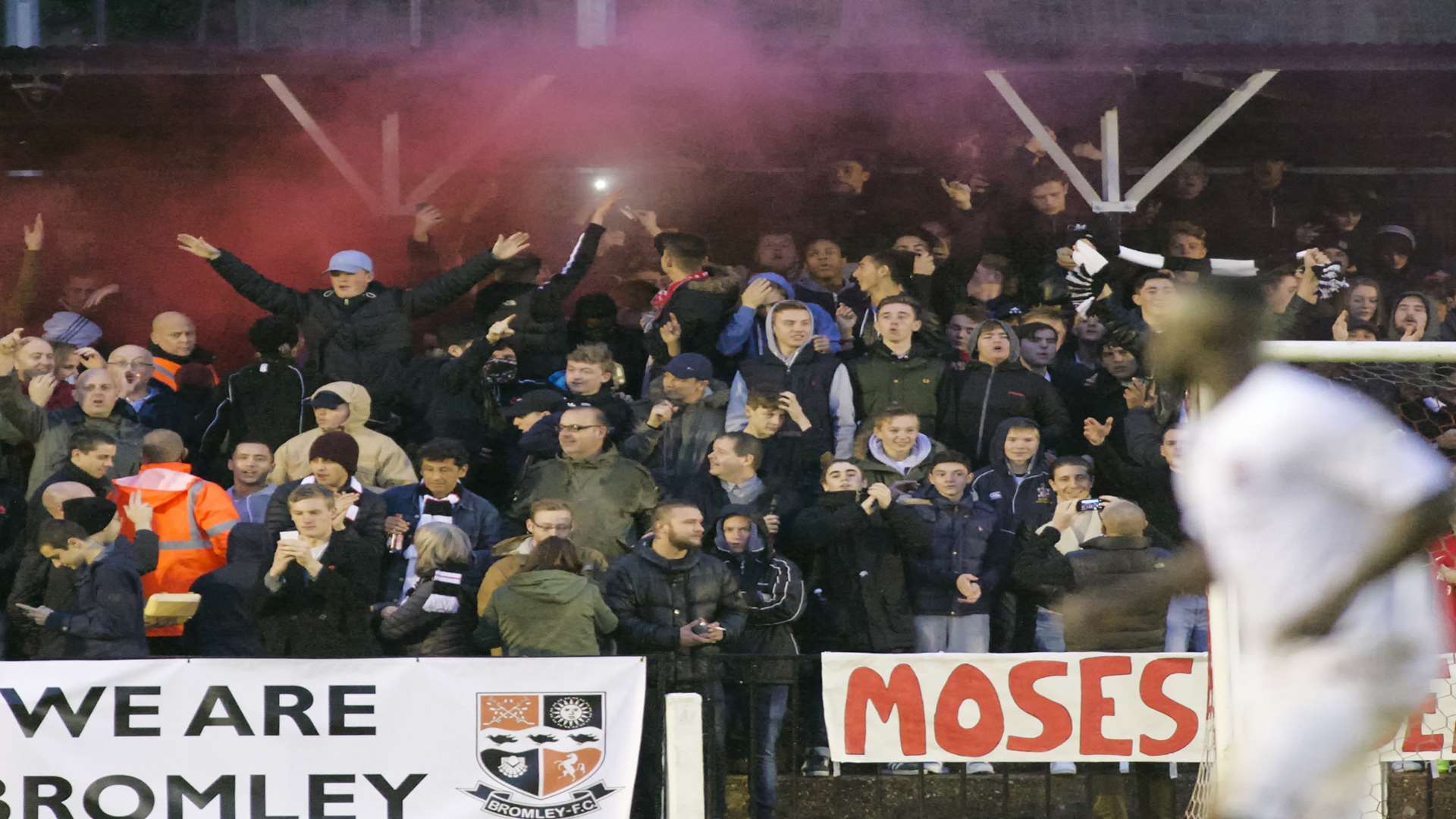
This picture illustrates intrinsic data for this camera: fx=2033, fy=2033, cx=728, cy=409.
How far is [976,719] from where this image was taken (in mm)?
8938

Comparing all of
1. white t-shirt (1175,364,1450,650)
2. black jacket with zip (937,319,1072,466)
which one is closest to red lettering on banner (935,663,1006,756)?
black jacket with zip (937,319,1072,466)

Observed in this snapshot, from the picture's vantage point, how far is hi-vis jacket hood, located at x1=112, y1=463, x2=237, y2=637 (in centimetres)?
981

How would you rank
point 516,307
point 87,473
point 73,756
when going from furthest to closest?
point 516,307, point 87,473, point 73,756

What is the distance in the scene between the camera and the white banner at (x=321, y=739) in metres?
8.64

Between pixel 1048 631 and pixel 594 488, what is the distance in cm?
233

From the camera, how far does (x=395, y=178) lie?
44.8 ft

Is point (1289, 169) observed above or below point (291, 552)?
above

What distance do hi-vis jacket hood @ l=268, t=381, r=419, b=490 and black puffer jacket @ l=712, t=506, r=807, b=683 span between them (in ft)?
6.19

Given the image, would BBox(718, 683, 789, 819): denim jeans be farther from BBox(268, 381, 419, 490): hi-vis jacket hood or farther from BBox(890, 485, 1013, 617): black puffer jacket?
BBox(268, 381, 419, 490): hi-vis jacket hood

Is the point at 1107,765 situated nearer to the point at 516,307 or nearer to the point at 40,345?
the point at 516,307

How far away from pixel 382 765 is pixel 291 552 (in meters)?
1.05

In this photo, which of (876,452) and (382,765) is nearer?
(382,765)

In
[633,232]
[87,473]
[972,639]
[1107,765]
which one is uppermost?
[633,232]

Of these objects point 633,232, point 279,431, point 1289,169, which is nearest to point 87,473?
point 279,431
